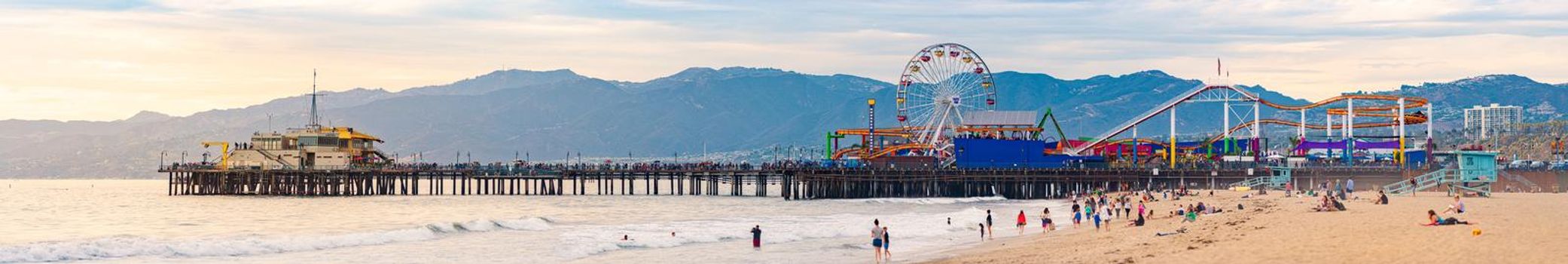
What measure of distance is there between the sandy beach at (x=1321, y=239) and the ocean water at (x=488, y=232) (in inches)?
121

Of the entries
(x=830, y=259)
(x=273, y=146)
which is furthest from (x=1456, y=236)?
(x=273, y=146)

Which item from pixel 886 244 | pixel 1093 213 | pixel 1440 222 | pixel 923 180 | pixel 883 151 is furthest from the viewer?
pixel 883 151

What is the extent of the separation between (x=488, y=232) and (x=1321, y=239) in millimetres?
27543

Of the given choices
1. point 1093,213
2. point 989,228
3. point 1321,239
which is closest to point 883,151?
point 1093,213

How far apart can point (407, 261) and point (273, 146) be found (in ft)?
203

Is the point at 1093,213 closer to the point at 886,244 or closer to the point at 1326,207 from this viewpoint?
the point at 1326,207

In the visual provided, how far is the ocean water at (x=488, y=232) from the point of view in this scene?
121 ft

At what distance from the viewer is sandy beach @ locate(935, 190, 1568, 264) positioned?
2536 centimetres

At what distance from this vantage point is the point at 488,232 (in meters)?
48.2

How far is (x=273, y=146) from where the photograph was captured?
92.8 m

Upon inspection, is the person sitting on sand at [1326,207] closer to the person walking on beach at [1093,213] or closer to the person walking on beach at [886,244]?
the person walking on beach at [1093,213]

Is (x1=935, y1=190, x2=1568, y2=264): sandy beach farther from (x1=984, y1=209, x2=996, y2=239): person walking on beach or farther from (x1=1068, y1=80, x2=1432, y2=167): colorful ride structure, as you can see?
(x1=1068, y1=80, x2=1432, y2=167): colorful ride structure

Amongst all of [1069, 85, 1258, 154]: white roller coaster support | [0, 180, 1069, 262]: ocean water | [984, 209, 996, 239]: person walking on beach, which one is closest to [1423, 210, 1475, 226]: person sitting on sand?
[0, 180, 1069, 262]: ocean water

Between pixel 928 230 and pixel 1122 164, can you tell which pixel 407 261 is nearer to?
pixel 928 230
